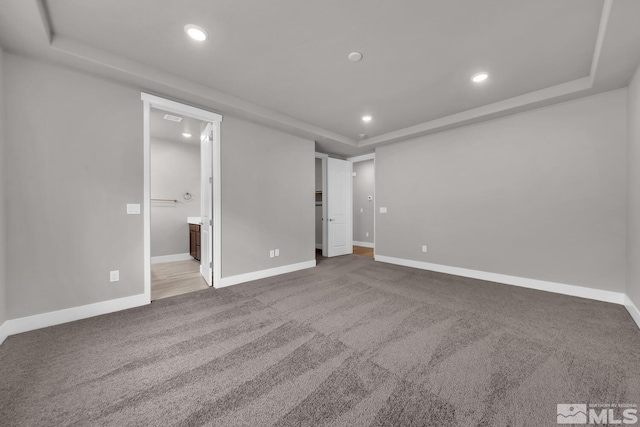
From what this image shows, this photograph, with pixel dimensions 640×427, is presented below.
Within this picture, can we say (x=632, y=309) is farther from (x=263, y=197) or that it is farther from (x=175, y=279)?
(x=175, y=279)

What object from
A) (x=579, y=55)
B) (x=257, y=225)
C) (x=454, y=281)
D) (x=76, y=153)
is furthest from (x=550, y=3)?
(x=76, y=153)

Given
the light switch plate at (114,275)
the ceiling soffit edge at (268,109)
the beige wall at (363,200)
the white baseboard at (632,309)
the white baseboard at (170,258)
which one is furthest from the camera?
the beige wall at (363,200)

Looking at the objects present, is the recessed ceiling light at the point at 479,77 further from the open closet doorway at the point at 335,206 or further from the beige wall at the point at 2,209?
the beige wall at the point at 2,209

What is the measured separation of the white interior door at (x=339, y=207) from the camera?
5.87 metres

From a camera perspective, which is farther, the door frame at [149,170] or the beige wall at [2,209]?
the door frame at [149,170]

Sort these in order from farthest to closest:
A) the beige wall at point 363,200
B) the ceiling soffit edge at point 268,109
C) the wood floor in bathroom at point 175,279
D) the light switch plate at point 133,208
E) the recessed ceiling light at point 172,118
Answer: the beige wall at point 363,200 < the recessed ceiling light at point 172,118 < the wood floor in bathroom at point 175,279 < the light switch plate at point 133,208 < the ceiling soffit edge at point 268,109

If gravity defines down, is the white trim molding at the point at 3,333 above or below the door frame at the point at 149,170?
below

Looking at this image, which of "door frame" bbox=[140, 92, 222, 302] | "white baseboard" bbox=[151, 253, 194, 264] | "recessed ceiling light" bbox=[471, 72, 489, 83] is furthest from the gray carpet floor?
"white baseboard" bbox=[151, 253, 194, 264]

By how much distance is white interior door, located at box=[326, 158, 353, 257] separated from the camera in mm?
5870

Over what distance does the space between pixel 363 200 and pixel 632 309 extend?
5.63 m

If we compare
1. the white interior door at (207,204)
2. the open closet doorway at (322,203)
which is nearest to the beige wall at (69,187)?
the white interior door at (207,204)

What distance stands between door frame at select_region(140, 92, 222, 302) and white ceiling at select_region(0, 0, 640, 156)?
0.55ft

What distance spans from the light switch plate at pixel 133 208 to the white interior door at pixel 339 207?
3.79 meters

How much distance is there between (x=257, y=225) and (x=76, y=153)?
231 centimetres
